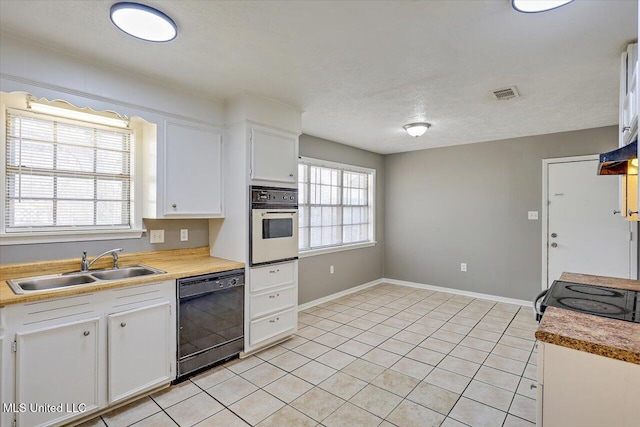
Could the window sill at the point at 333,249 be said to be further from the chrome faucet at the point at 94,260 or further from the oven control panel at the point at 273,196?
the chrome faucet at the point at 94,260

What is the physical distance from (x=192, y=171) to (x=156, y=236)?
0.65 m

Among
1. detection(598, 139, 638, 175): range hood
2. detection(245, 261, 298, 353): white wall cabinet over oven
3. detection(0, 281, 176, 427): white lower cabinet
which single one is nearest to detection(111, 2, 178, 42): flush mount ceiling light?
detection(0, 281, 176, 427): white lower cabinet

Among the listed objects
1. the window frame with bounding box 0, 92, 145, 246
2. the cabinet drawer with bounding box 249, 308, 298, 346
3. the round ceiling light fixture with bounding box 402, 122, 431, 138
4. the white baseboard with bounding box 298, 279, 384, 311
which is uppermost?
the round ceiling light fixture with bounding box 402, 122, 431, 138

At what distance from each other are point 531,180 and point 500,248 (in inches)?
40.5

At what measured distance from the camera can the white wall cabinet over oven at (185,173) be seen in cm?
266

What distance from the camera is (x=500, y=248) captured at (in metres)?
4.70

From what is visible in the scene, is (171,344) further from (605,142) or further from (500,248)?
(605,142)

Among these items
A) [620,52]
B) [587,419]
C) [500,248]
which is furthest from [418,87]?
[500,248]

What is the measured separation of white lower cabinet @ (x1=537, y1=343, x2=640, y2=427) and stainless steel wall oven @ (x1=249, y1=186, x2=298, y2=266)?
2225mm

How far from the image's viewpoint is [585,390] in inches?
47.7

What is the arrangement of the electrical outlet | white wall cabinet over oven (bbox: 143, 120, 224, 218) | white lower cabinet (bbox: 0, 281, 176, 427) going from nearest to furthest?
white lower cabinet (bbox: 0, 281, 176, 427), white wall cabinet over oven (bbox: 143, 120, 224, 218), the electrical outlet

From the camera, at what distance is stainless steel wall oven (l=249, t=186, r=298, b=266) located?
295 cm

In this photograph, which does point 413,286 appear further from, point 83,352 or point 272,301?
point 83,352

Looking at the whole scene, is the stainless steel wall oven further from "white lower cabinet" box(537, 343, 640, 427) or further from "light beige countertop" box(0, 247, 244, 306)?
"white lower cabinet" box(537, 343, 640, 427)
